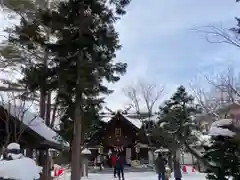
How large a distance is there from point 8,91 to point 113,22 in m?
5.97

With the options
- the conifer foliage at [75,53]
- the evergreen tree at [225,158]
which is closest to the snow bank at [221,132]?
the evergreen tree at [225,158]

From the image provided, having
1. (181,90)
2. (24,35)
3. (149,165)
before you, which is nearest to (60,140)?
(24,35)

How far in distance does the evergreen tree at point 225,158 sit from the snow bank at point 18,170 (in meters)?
5.65

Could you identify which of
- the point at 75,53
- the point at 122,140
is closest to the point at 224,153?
the point at 75,53

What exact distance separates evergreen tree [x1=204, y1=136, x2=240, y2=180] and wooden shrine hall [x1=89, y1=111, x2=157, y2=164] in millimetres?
35101

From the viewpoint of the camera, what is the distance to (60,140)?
18344mm

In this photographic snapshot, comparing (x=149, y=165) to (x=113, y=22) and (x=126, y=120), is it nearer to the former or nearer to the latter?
(x=126, y=120)

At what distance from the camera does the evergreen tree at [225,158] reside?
442 inches

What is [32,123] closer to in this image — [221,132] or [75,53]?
[75,53]

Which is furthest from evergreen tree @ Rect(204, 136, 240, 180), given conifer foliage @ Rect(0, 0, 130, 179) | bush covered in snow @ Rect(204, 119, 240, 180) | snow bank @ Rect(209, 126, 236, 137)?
conifer foliage @ Rect(0, 0, 130, 179)

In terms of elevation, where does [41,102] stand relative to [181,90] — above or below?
below

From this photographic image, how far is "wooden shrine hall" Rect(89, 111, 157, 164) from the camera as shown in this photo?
154 ft

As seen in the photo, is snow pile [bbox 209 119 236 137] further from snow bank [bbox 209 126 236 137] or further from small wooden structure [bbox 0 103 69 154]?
small wooden structure [bbox 0 103 69 154]

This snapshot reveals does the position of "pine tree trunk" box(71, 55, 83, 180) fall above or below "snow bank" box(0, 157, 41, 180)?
above
